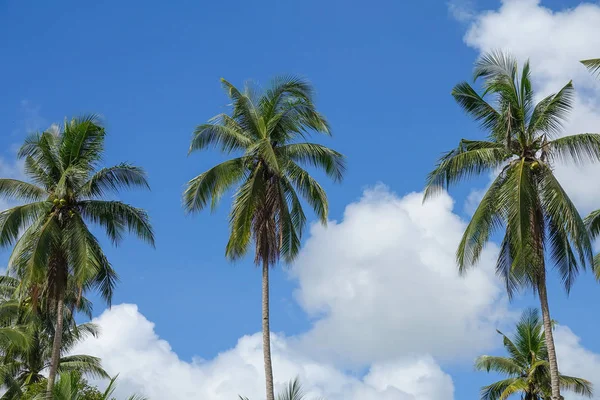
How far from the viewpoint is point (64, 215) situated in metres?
30.5

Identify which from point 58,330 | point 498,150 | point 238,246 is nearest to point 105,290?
point 58,330

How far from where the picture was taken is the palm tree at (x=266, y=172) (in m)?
28.7

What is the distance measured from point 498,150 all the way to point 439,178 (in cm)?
198

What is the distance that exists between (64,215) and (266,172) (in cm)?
693

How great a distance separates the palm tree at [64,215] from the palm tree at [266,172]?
3.27 meters

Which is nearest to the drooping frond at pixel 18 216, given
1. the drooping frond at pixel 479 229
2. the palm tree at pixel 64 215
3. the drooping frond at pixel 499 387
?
the palm tree at pixel 64 215

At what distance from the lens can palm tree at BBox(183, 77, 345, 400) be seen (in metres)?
28.7

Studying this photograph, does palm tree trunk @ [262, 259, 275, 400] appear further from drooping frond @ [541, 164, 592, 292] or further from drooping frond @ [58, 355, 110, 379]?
drooping frond @ [58, 355, 110, 379]

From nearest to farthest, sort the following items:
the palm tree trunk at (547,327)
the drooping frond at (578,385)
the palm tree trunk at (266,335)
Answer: the palm tree trunk at (547,327), the palm tree trunk at (266,335), the drooping frond at (578,385)

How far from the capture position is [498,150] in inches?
1062

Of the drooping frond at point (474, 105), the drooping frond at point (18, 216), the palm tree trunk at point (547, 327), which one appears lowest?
the palm tree trunk at point (547, 327)

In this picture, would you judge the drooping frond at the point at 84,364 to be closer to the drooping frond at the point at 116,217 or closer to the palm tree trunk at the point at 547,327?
the drooping frond at the point at 116,217

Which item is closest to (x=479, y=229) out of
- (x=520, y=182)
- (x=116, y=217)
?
(x=520, y=182)

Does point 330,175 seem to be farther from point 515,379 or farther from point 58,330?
point 515,379
